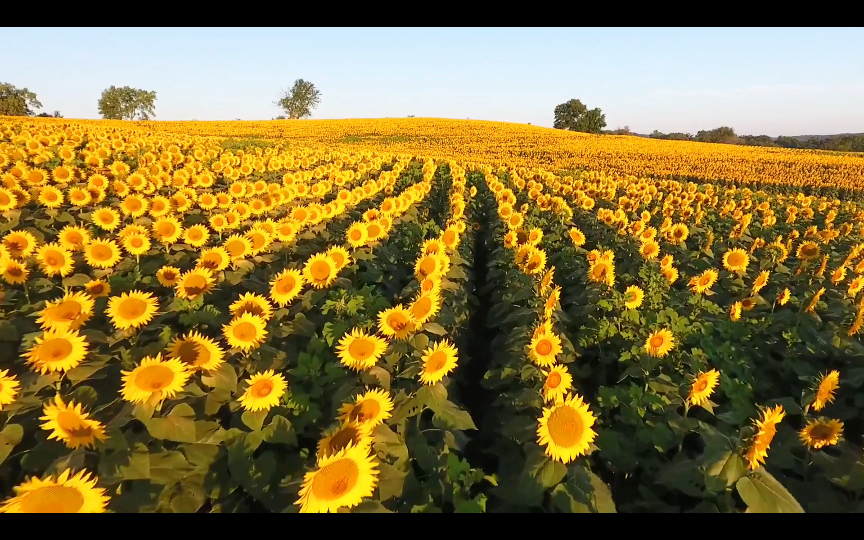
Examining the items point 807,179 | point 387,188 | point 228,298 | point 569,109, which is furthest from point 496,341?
point 569,109

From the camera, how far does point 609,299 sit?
18.4 feet

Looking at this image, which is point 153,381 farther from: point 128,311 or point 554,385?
→ point 554,385

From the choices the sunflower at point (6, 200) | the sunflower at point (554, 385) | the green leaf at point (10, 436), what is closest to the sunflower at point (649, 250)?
the sunflower at point (554, 385)

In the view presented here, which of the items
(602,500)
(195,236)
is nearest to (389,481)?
(602,500)

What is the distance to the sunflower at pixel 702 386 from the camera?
3.44m

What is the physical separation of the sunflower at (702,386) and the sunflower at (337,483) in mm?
2734

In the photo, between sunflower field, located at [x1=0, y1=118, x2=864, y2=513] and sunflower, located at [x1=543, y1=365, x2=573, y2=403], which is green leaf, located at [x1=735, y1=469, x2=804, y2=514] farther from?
sunflower, located at [x1=543, y1=365, x2=573, y2=403]

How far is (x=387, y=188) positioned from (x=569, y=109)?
87878 mm

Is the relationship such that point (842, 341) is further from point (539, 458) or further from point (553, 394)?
point (539, 458)

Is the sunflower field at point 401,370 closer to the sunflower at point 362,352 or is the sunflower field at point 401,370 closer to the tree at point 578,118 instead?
the sunflower at point 362,352

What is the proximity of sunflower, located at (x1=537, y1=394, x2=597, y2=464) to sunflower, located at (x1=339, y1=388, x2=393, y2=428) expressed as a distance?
109cm

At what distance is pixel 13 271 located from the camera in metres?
4.74

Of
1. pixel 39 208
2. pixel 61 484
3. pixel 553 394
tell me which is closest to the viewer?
pixel 61 484

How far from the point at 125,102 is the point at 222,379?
10066cm
